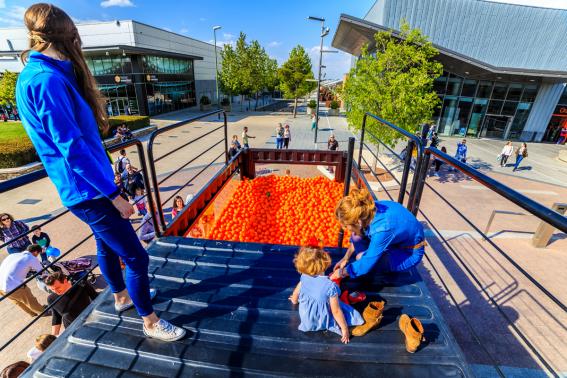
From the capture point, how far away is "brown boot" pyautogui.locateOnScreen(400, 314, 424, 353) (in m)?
2.19

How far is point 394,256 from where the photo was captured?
9.94ft

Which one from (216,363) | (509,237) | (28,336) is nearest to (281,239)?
(216,363)

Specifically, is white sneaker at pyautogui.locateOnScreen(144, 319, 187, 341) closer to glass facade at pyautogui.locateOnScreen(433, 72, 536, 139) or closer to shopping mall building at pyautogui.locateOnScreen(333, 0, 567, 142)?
shopping mall building at pyautogui.locateOnScreen(333, 0, 567, 142)

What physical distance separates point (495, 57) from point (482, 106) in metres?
6.38

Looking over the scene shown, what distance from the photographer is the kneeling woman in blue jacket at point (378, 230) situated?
101 inches

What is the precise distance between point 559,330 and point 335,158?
6280 mm

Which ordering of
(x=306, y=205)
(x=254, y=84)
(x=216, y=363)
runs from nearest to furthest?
(x=216, y=363)
(x=306, y=205)
(x=254, y=84)

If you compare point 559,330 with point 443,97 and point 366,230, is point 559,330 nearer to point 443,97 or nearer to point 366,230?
point 366,230

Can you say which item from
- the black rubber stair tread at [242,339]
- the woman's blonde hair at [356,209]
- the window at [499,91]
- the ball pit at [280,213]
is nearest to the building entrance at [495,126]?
the window at [499,91]

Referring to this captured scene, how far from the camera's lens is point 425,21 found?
82.5 feet

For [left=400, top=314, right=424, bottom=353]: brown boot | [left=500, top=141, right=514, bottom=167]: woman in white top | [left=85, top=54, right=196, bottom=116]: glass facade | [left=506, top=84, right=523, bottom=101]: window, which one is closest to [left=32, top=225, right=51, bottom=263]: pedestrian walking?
[left=400, top=314, right=424, bottom=353]: brown boot

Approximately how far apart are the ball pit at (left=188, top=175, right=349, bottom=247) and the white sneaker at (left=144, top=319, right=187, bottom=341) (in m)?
2.84

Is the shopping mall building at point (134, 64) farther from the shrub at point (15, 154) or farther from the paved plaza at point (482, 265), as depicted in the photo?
the paved plaza at point (482, 265)

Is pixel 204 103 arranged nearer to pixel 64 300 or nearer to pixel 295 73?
pixel 295 73
